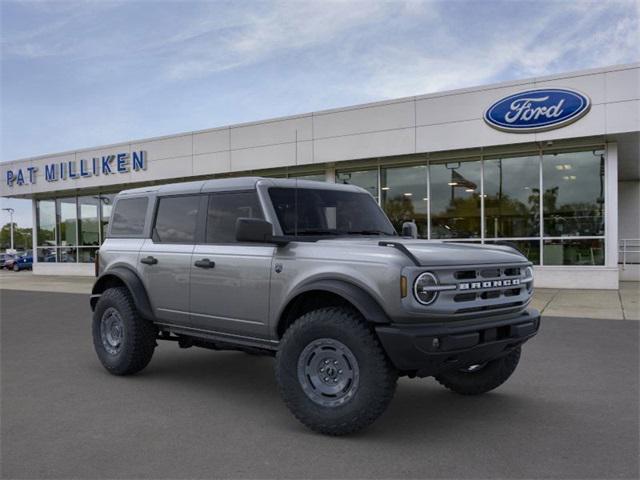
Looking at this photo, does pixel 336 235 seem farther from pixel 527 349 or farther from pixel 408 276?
pixel 527 349

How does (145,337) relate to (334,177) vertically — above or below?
below

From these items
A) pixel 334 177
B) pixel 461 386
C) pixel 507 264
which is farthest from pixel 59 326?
pixel 334 177

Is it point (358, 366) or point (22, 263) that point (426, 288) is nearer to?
point (358, 366)

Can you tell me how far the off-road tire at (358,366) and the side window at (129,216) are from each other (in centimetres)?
272

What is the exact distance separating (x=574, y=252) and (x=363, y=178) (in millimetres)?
6725

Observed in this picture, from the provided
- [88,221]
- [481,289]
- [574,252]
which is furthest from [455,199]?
[88,221]

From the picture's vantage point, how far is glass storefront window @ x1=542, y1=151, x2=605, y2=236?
48.5 ft

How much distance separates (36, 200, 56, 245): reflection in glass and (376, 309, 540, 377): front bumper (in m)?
27.1

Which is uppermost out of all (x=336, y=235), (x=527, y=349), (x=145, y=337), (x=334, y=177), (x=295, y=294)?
(x=334, y=177)

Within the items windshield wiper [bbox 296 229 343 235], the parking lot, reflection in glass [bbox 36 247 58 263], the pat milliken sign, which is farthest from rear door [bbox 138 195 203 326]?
reflection in glass [bbox 36 247 58 263]

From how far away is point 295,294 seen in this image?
449cm

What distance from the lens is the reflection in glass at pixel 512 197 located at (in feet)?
51.0

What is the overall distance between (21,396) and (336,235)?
3325 millimetres

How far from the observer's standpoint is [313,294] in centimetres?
459
